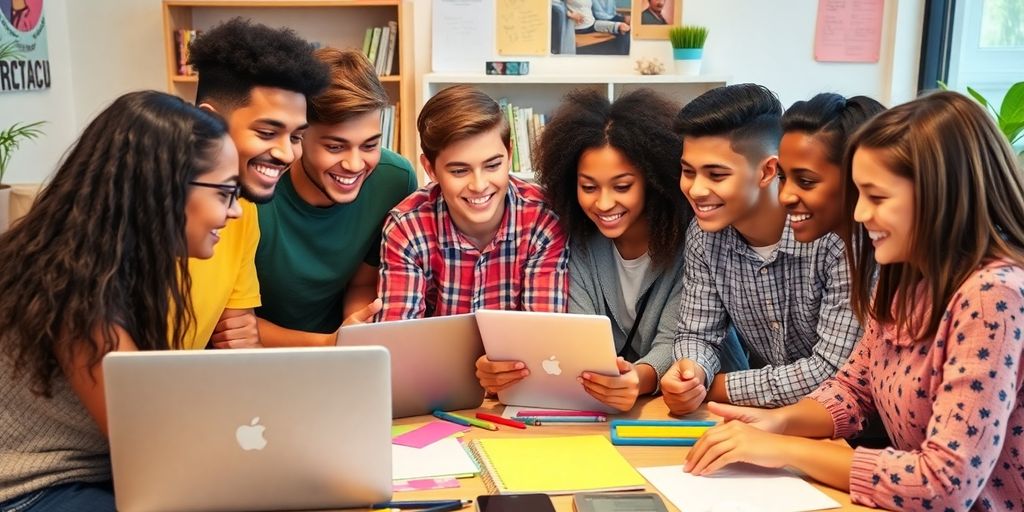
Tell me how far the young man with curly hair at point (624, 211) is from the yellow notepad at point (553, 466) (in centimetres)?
46

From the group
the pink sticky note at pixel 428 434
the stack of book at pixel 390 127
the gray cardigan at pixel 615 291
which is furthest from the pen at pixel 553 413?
the stack of book at pixel 390 127

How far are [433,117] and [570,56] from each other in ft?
7.22

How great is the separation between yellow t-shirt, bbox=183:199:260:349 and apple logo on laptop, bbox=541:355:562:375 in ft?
2.13

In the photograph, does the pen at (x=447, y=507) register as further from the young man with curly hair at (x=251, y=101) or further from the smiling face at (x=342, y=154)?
the smiling face at (x=342, y=154)

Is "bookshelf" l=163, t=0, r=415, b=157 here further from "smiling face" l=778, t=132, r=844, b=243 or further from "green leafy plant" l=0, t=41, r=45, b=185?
"smiling face" l=778, t=132, r=844, b=243

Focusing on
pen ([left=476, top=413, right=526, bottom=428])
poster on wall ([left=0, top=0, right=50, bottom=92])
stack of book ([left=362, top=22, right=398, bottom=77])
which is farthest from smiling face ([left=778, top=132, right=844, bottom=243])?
poster on wall ([left=0, top=0, right=50, bottom=92])

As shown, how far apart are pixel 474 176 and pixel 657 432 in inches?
27.6

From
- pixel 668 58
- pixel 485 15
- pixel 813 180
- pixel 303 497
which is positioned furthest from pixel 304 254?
pixel 668 58

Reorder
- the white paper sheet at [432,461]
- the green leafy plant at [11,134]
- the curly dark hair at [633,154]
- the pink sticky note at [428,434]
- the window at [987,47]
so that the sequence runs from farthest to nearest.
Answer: the window at [987,47] → the green leafy plant at [11,134] → the curly dark hair at [633,154] → the pink sticky note at [428,434] → the white paper sheet at [432,461]

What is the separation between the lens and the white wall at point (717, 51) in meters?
4.02

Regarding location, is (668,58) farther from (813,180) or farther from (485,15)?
(813,180)

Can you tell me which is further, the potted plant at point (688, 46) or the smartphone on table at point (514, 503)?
the potted plant at point (688, 46)

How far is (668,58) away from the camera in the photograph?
4.06 metres

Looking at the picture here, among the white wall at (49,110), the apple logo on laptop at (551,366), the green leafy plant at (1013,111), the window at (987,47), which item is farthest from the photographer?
the window at (987,47)
